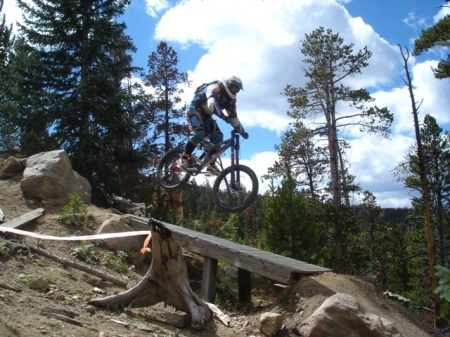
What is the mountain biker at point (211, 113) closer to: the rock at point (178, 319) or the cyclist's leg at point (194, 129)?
the cyclist's leg at point (194, 129)

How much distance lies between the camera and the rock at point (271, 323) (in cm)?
684

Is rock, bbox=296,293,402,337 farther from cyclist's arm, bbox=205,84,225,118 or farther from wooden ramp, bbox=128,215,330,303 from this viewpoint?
cyclist's arm, bbox=205,84,225,118

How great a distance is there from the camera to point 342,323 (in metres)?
6.58

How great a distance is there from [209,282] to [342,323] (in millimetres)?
2829

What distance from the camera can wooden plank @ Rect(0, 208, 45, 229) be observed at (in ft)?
27.4

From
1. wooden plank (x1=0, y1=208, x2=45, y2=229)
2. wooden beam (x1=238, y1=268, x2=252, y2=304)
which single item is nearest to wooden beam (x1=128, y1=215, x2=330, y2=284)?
wooden beam (x1=238, y1=268, x2=252, y2=304)

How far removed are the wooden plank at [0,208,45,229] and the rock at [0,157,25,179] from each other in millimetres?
2648

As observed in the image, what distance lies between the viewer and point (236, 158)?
7.24 m

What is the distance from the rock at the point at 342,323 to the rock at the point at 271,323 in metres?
0.32

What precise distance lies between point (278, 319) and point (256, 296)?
3600mm

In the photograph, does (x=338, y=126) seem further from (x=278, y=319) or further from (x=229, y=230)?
(x=278, y=319)

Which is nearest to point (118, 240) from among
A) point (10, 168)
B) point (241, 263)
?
point (241, 263)

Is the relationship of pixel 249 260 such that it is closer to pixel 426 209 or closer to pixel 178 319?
pixel 178 319

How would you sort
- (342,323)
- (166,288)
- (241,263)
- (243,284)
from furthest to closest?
1. (243,284)
2. (241,263)
3. (166,288)
4. (342,323)
